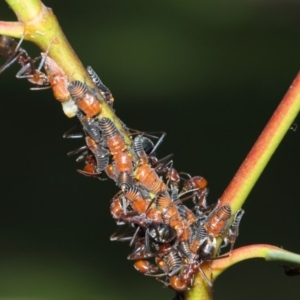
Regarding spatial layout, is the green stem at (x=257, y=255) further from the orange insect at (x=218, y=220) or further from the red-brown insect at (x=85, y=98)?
the red-brown insect at (x=85, y=98)

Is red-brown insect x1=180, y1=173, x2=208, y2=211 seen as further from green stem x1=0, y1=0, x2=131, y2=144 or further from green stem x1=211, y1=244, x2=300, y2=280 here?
green stem x1=0, y1=0, x2=131, y2=144

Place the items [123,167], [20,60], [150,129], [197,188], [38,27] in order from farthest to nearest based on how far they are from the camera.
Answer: [150,129]
[197,188]
[20,60]
[123,167]
[38,27]

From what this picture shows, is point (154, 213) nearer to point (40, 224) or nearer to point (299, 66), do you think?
point (40, 224)

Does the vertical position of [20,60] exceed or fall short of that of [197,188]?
it exceeds it

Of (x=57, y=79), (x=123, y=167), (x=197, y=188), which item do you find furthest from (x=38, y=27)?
(x=197, y=188)

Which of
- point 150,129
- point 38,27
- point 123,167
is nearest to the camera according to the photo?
point 38,27

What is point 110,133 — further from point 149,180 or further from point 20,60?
point 20,60

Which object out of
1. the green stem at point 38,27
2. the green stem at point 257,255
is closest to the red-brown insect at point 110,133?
the green stem at point 38,27

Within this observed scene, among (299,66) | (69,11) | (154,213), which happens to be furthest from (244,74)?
(154,213)

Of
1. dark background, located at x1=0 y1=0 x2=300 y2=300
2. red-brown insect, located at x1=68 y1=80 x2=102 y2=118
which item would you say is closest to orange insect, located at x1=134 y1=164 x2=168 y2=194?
red-brown insect, located at x1=68 y1=80 x2=102 y2=118

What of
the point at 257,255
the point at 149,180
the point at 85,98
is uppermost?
the point at 85,98
